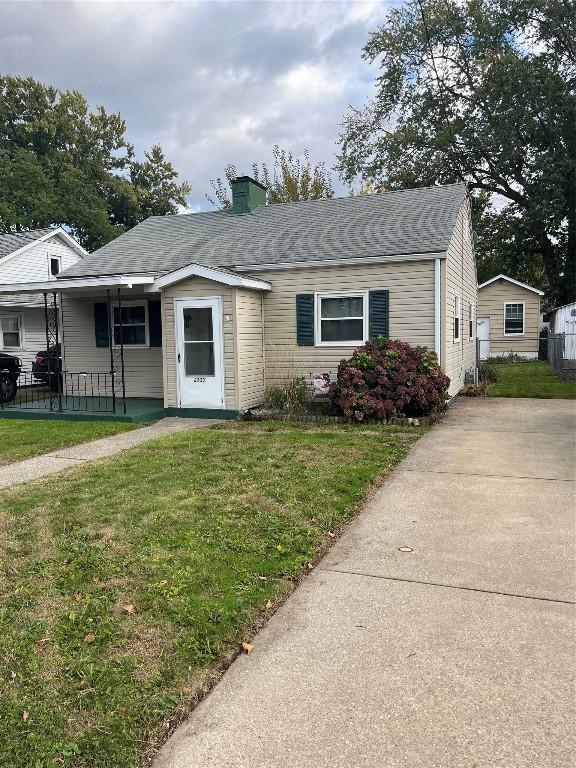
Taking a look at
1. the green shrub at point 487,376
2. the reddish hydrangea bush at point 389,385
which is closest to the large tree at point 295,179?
the green shrub at point 487,376

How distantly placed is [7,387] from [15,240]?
1112 cm

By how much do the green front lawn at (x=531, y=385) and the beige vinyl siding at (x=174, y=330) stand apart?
656 centimetres

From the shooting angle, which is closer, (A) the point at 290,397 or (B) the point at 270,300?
(A) the point at 290,397

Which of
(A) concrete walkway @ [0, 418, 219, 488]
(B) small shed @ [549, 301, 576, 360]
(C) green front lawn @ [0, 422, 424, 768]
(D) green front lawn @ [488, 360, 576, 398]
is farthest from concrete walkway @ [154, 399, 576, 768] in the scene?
(B) small shed @ [549, 301, 576, 360]

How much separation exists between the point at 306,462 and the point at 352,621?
351cm

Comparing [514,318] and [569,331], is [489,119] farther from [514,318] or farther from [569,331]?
[569,331]

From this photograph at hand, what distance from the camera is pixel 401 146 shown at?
84.1 ft

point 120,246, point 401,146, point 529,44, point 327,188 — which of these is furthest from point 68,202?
point 529,44

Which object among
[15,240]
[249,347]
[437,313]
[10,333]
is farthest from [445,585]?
[15,240]

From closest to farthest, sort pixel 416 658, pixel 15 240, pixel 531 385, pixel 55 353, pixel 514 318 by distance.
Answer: pixel 416 658 → pixel 55 353 → pixel 531 385 → pixel 15 240 → pixel 514 318

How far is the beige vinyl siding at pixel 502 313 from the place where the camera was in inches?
1024

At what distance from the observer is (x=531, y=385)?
15.0m

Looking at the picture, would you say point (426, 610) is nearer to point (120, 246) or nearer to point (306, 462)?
point (306, 462)

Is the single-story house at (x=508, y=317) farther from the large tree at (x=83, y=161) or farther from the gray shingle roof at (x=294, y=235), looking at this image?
the large tree at (x=83, y=161)
